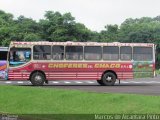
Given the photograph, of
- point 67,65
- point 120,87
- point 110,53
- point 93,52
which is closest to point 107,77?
point 110,53

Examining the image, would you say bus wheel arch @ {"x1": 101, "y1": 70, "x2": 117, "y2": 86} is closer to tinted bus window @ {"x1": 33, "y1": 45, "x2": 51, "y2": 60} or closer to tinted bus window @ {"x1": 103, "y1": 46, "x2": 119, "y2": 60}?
tinted bus window @ {"x1": 103, "y1": 46, "x2": 119, "y2": 60}

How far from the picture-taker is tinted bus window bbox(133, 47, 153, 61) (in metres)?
29.5

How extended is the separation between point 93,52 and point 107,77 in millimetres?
1724

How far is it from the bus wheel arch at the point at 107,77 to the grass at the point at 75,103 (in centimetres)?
1057

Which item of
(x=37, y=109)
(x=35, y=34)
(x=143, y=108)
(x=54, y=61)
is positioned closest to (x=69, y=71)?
(x=54, y=61)

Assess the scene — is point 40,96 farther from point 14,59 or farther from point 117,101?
point 14,59

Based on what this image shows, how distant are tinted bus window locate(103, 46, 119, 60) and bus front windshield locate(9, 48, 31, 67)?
4581mm

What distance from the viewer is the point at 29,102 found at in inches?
651

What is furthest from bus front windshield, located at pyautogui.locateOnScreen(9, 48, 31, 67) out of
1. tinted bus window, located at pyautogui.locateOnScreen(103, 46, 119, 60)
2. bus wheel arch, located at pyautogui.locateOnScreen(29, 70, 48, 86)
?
tinted bus window, located at pyautogui.locateOnScreen(103, 46, 119, 60)

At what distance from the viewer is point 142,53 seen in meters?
29.6

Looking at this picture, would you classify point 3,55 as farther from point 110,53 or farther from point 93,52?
point 110,53

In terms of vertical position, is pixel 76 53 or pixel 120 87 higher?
pixel 76 53

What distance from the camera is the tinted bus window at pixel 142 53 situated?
2945 centimetres

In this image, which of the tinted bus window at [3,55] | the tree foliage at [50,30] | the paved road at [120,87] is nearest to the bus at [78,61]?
the paved road at [120,87]
